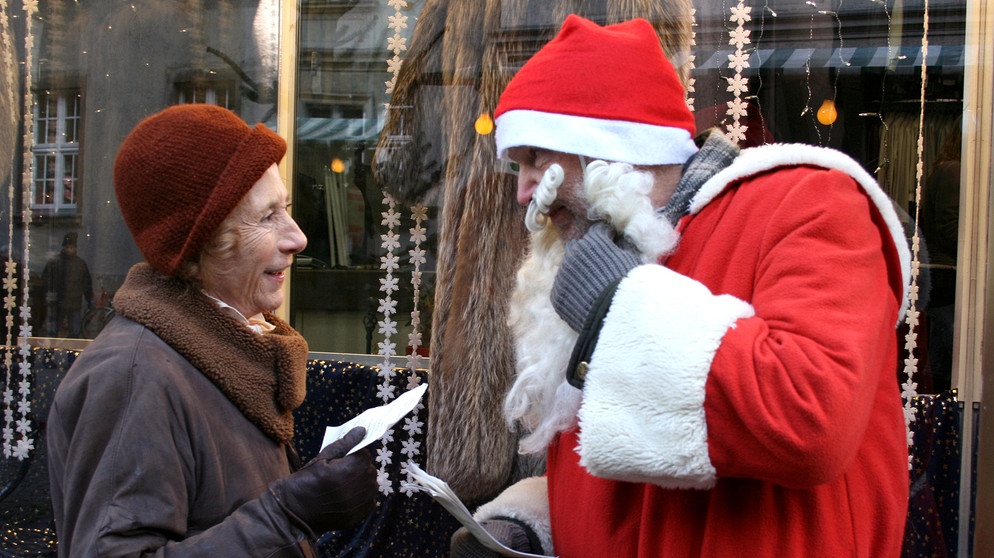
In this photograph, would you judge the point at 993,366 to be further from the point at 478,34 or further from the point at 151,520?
the point at 151,520

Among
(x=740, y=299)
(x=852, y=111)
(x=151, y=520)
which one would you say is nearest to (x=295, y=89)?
(x=852, y=111)

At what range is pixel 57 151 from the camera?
3658 mm

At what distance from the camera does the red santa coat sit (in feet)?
3.56

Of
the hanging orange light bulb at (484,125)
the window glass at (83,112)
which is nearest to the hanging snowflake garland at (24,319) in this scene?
the window glass at (83,112)

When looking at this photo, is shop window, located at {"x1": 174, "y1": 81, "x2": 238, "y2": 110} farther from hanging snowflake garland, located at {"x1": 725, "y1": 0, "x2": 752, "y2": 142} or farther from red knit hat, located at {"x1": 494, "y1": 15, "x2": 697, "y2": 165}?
red knit hat, located at {"x1": 494, "y1": 15, "x2": 697, "y2": 165}

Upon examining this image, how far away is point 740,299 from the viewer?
123 cm

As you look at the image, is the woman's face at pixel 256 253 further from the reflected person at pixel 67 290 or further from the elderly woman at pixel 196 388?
the reflected person at pixel 67 290

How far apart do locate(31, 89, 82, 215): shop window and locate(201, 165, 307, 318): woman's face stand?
7.84 feet

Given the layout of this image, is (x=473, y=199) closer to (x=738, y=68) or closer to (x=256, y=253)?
(x=738, y=68)

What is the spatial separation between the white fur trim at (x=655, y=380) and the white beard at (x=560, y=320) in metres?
0.18

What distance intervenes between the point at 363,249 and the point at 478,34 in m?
0.96

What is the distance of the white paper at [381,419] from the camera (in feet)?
5.08

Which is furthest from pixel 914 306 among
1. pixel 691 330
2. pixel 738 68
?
pixel 691 330

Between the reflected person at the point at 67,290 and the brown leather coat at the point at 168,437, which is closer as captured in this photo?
the brown leather coat at the point at 168,437
